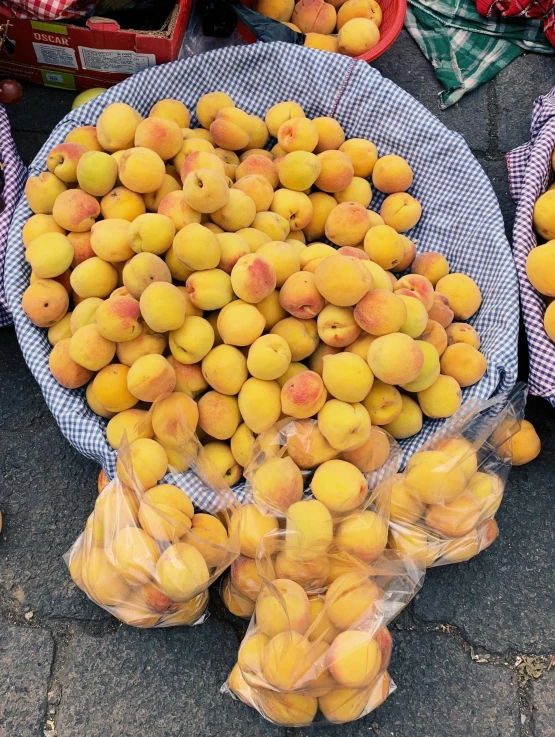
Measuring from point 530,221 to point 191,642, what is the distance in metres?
1.40

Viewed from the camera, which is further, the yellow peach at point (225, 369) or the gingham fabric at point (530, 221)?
the gingham fabric at point (530, 221)

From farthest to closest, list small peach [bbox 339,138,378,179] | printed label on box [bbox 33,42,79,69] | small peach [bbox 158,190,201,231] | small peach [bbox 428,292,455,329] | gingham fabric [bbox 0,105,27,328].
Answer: printed label on box [bbox 33,42,79,69], small peach [bbox 339,138,378,179], gingham fabric [bbox 0,105,27,328], small peach [bbox 428,292,455,329], small peach [bbox 158,190,201,231]

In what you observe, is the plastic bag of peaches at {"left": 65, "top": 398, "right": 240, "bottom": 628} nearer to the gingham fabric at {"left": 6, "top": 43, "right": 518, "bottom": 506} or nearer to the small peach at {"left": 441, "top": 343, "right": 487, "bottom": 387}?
the small peach at {"left": 441, "top": 343, "right": 487, "bottom": 387}

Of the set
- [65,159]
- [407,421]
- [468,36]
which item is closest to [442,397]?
[407,421]

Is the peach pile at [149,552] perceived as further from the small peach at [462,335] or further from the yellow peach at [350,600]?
the small peach at [462,335]

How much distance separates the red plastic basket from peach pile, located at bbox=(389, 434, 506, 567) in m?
1.33

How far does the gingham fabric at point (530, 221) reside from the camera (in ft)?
5.17

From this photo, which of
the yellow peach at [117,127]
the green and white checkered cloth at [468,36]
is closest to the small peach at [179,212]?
the yellow peach at [117,127]

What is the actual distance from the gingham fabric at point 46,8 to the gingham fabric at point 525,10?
1.49 meters

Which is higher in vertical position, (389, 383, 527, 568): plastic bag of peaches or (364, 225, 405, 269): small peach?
(364, 225, 405, 269): small peach

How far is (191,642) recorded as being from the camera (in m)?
1.51

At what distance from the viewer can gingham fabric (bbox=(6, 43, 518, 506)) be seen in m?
1.66

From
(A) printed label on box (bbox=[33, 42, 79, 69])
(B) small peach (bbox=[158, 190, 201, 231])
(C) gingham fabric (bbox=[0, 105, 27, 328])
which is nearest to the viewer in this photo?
(B) small peach (bbox=[158, 190, 201, 231])

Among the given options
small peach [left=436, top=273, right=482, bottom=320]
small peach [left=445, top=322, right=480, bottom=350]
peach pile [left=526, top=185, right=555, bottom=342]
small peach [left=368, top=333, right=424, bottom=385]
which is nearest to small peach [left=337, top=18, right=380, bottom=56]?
peach pile [left=526, top=185, right=555, bottom=342]
